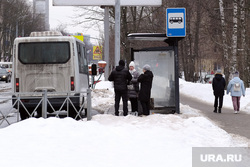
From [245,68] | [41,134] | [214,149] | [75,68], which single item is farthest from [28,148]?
[245,68]

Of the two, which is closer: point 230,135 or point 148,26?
point 230,135

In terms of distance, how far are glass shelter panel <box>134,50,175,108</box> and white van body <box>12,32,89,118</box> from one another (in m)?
2.21

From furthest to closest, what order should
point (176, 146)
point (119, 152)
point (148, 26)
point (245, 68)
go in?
point (148, 26)
point (245, 68)
point (176, 146)
point (119, 152)

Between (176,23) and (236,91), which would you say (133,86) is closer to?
(176,23)

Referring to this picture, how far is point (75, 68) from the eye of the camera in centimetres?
1441

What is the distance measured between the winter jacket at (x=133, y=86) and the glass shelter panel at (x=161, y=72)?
91cm

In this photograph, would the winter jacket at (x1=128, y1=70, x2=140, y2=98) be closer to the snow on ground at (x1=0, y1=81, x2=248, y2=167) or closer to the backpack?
the snow on ground at (x1=0, y1=81, x2=248, y2=167)

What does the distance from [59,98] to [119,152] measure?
17.9ft

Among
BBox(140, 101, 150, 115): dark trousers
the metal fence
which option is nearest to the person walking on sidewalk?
BBox(140, 101, 150, 115): dark trousers

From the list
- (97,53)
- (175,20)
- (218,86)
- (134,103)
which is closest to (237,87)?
(218,86)

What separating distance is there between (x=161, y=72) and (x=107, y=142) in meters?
7.44

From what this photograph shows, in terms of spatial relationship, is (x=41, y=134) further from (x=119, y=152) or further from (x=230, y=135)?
(x=230, y=135)

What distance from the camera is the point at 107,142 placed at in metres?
8.56

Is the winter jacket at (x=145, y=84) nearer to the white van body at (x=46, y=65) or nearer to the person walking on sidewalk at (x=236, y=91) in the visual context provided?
the white van body at (x=46, y=65)
